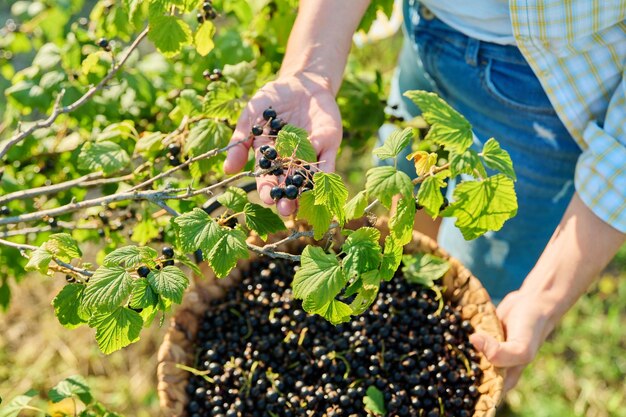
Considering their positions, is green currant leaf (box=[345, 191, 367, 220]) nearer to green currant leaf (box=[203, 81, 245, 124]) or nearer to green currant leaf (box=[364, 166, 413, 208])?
green currant leaf (box=[364, 166, 413, 208])

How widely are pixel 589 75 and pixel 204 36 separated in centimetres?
82

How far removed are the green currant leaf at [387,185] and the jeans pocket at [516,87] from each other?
0.64 metres

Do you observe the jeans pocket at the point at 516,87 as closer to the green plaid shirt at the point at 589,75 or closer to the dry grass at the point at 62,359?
the green plaid shirt at the point at 589,75

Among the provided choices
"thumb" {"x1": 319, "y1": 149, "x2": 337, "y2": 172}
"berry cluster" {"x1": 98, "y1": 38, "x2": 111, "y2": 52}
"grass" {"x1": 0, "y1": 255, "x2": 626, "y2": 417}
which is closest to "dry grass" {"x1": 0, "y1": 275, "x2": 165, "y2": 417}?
"grass" {"x1": 0, "y1": 255, "x2": 626, "y2": 417}

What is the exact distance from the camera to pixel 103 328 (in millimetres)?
971

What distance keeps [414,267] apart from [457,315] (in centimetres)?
15

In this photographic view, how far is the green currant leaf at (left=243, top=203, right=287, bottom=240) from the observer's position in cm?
110

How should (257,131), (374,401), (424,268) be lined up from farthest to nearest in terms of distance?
(424,268)
(374,401)
(257,131)

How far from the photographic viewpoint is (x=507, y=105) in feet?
4.99

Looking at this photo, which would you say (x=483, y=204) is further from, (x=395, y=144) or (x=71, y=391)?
(x=71, y=391)

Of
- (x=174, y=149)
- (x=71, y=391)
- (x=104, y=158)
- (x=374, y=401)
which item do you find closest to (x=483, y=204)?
(x=374, y=401)

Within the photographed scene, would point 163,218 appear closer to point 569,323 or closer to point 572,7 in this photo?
point 572,7

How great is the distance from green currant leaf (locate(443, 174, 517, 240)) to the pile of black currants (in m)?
0.44

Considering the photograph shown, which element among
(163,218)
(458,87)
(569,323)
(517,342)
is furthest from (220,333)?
(569,323)
